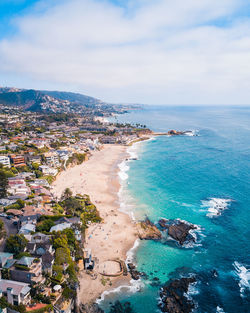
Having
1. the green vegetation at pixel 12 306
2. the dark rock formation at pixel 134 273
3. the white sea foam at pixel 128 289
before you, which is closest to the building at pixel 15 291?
the green vegetation at pixel 12 306

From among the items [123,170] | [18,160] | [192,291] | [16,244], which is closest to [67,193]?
[16,244]

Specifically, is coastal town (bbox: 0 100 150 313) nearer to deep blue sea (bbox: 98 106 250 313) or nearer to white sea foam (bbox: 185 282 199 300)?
deep blue sea (bbox: 98 106 250 313)

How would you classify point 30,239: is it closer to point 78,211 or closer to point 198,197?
point 78,211

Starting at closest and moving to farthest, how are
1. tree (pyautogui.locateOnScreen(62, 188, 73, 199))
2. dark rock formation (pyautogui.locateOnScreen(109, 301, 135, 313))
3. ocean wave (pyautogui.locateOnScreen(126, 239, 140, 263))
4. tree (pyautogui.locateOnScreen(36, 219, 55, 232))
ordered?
dark rock formation (pyautogui.locateOnScreen(109, 301, 135, 313))
ocean wave (pyautogui.locateOnScreen(126, 239, 140, 263))
tree (pyautogui.locateOnScreen(36, 219, 55, 232))
tree (pyautogui.locateOnScreen(62, 188, 73, 199))

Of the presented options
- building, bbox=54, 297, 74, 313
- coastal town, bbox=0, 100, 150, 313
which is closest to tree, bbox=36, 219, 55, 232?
coastal town, bbox=0, 100, 150, 313

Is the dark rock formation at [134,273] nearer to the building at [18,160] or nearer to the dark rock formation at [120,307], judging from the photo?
the dark rock formation at [120,307]

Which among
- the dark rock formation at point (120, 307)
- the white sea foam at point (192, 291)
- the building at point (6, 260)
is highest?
the building at point (6, 260)

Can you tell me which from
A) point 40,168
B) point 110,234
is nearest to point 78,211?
point 110,234
